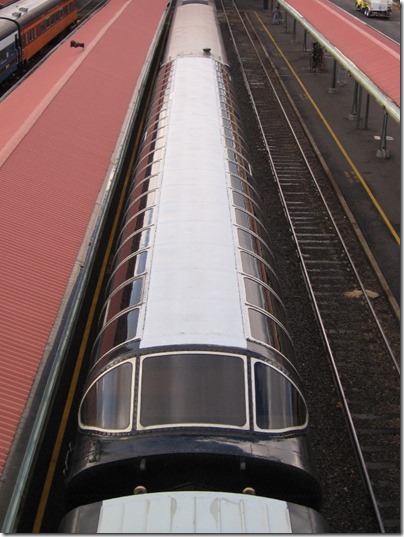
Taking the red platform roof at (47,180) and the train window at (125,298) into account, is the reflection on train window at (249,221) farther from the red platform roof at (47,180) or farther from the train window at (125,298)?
the red platform roof at (47,180)

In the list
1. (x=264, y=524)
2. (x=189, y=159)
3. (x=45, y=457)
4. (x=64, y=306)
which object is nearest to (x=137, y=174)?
(x=189, y=159)

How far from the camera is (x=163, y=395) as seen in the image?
798cm

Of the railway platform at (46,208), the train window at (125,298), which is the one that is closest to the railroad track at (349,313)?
the train window at (125,298)

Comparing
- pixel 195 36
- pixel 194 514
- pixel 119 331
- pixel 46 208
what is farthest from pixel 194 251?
pixel 195 36

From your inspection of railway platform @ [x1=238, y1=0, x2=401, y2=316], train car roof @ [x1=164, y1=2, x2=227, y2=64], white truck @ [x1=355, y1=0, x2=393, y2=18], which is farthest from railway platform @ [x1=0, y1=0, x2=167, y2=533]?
white truck @ [x1=355, y1=0, x2=393, y2=18]

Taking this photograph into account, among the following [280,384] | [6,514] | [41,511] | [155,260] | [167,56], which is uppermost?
[167,56]

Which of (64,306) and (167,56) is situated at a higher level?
(167,56)

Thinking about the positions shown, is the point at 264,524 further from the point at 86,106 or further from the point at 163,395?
the point at 86,106

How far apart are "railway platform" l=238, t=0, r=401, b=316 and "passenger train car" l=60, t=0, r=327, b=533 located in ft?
23.5

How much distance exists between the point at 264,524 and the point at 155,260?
15.0 feet

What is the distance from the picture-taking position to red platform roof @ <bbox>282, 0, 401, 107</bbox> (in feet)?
72.2

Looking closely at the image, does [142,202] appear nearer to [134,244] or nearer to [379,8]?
[134,244]

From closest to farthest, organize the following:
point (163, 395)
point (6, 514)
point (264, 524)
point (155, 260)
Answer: point (264, 524), point (6, 514), point (163, 395), point (155, 260)

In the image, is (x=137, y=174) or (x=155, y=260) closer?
(x=155, y=260)
